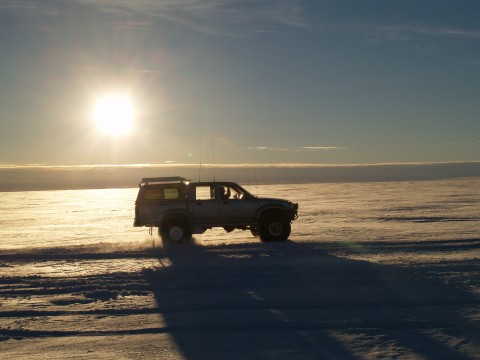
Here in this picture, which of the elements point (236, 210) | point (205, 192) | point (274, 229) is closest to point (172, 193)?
point (205, 192)

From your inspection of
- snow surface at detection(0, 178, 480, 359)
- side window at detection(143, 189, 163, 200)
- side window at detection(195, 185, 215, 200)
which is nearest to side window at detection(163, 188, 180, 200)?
side window at detection(143, 189, 163, 200)

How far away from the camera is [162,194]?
59.9 feet

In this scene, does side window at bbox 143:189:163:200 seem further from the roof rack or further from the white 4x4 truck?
the roof rack

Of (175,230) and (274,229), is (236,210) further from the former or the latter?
(175,230)

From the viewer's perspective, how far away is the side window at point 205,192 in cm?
1836

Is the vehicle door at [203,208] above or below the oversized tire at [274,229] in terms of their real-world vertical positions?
above

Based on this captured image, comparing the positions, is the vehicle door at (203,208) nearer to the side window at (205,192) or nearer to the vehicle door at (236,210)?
the side window at (205,192)

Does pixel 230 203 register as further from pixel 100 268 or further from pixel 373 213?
pixel 373 213

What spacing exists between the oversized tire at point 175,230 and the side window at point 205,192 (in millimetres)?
915

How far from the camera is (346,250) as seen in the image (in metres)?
15.8

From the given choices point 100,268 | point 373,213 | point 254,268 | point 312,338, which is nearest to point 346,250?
point 254,268

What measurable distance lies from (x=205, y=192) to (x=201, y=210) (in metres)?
0.62

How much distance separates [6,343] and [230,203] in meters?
10.7

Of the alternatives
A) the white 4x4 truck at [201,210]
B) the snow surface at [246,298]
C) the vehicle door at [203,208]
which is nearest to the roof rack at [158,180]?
the white 4x4 truck at [201,210]
